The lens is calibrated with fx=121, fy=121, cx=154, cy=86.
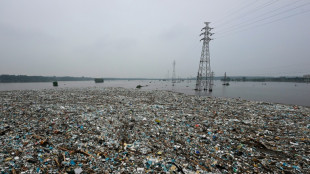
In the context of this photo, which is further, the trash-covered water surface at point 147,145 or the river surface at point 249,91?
the river surface at point 249,91

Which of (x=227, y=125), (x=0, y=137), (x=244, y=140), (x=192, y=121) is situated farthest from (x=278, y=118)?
(x=0, y=137)

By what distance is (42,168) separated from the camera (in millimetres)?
3105

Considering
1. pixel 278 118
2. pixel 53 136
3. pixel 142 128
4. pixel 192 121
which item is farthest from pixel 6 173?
pixel 278 118

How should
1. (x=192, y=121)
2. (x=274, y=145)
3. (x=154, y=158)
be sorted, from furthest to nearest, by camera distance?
(x=192, y=121) → (x=274, y=145) → (x=154, y=158)

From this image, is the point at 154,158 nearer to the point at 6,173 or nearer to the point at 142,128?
the point at 142,128

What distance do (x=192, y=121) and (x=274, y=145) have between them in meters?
3.28

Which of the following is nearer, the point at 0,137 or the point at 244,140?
the point at 0,137

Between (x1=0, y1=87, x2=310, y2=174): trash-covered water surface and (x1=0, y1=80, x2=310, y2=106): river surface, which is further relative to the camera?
(x1=0, y1=80, x2=310, y2=106): river surface

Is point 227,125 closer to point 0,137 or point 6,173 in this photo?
point 6,173

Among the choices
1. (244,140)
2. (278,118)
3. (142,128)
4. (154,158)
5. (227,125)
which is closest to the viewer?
(154,158)

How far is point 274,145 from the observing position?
457 centimetres

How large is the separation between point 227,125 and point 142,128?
4.40 m

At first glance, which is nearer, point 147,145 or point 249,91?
point 147,145

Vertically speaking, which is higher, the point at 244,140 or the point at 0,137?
the point at 0,137
